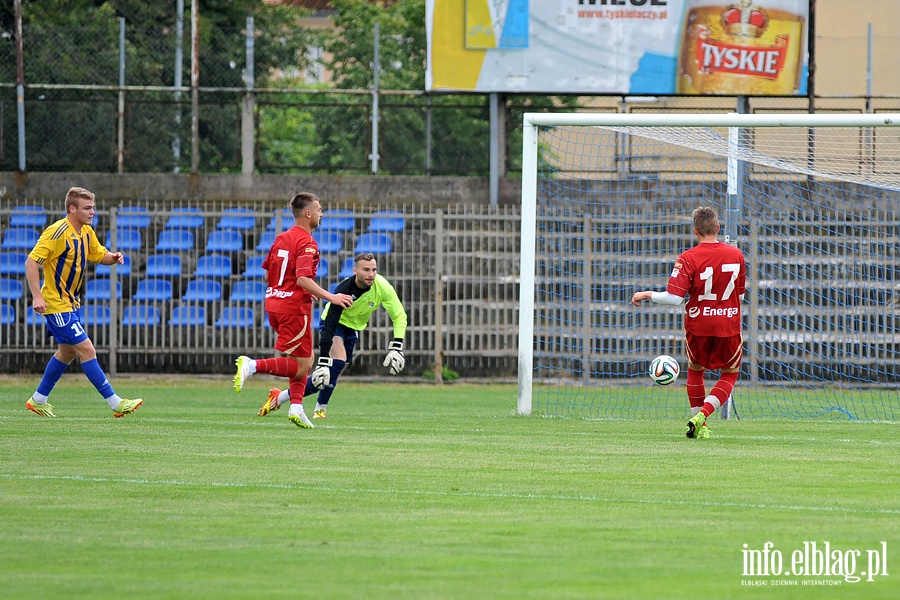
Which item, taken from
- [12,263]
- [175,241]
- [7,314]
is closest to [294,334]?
[175,241]

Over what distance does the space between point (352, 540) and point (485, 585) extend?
107 cm

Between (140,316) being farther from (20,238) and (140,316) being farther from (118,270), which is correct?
(20,238)

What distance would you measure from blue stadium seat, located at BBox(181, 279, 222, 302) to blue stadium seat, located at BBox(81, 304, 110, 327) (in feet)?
3.88

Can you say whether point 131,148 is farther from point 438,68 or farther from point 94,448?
point 94,448

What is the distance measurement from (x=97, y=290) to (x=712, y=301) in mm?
11395

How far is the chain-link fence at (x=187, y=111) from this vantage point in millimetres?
22438

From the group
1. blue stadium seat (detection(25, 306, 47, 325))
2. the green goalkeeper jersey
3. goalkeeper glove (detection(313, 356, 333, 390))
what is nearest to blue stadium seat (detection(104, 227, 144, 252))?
blue stadium seat (detection(25, 306, 47, 325))

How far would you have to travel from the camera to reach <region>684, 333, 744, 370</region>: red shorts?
35.9 ft

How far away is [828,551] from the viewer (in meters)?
5.70

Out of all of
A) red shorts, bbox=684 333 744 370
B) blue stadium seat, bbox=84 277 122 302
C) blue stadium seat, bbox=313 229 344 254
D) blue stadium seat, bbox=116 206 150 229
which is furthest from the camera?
blue stadium seat, bbox=116 206 150 229

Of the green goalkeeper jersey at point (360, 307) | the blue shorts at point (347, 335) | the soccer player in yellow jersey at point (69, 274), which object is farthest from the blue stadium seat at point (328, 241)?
the soccer player in yellow jersey at point (69, 274)

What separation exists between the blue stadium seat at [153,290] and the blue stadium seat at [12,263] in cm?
178

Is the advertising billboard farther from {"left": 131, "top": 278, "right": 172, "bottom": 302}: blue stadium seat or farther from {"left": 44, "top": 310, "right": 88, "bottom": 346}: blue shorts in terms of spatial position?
{"left": 44, "top": 310, "right": 88, "bottom": 346}: blue shorts

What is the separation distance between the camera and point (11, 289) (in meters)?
19.4
